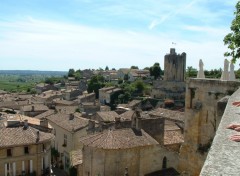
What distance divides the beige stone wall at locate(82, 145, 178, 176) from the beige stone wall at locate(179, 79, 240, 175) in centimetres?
948

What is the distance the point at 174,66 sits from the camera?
103 meters

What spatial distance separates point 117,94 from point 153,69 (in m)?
29.6

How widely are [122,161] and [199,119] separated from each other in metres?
11.2

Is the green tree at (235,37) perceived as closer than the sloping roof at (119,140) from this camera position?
Yes

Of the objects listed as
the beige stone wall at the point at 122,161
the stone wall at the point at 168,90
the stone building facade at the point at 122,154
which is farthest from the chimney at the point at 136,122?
the stone wall at the point at 168,90

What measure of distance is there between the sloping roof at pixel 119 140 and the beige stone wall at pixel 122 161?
0.32m

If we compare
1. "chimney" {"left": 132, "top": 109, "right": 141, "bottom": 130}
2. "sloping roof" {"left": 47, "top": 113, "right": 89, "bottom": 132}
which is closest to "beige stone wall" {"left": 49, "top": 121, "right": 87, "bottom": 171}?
"sloping roof" {"left": 47, "top": 113, "right": 89, "bottom": 132}

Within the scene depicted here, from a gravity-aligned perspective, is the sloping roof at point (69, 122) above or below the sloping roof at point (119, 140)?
below

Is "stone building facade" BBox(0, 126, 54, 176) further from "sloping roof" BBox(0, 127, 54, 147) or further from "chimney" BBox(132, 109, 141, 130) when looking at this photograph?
"chimney" BBox(132, 109, 141, 130)

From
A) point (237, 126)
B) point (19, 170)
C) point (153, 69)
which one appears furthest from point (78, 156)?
point (153, 69)

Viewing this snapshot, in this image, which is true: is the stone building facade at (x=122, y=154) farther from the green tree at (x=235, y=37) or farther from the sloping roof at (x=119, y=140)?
the green tree at (x=235, y=37)

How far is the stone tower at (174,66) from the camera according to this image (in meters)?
102

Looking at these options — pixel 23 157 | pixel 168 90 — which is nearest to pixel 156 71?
pixel 168 90

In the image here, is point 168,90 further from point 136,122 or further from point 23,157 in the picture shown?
point 23,157
